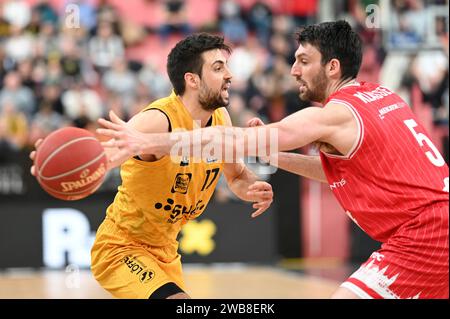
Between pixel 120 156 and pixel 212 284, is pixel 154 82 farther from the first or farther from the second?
pixel 120 156

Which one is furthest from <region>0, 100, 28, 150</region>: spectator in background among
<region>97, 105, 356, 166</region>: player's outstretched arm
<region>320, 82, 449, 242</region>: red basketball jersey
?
<region>320, 82, 449, 242</region>: red basketball jersey

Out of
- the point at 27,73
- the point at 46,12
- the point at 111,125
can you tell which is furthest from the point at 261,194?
the point at 46,12

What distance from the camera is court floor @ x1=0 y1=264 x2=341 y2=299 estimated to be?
10.2m

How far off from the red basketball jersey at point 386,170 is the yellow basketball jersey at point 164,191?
45.0 inches

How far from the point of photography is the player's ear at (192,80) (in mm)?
5965

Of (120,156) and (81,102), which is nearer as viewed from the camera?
(120,156)

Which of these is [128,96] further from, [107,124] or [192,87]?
[107,124]

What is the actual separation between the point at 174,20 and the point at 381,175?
1167cm

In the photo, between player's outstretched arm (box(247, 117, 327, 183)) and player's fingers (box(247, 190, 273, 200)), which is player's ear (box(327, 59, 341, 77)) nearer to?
player's outstretched arm (box(247, 117, 327, 183))

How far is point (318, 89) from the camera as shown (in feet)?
17.6

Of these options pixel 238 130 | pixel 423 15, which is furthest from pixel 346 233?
pixel 238 130

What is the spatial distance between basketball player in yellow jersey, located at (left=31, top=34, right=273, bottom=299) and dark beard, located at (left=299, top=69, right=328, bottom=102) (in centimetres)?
75

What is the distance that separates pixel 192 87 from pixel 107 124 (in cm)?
118

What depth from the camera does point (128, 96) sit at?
14266 mm
